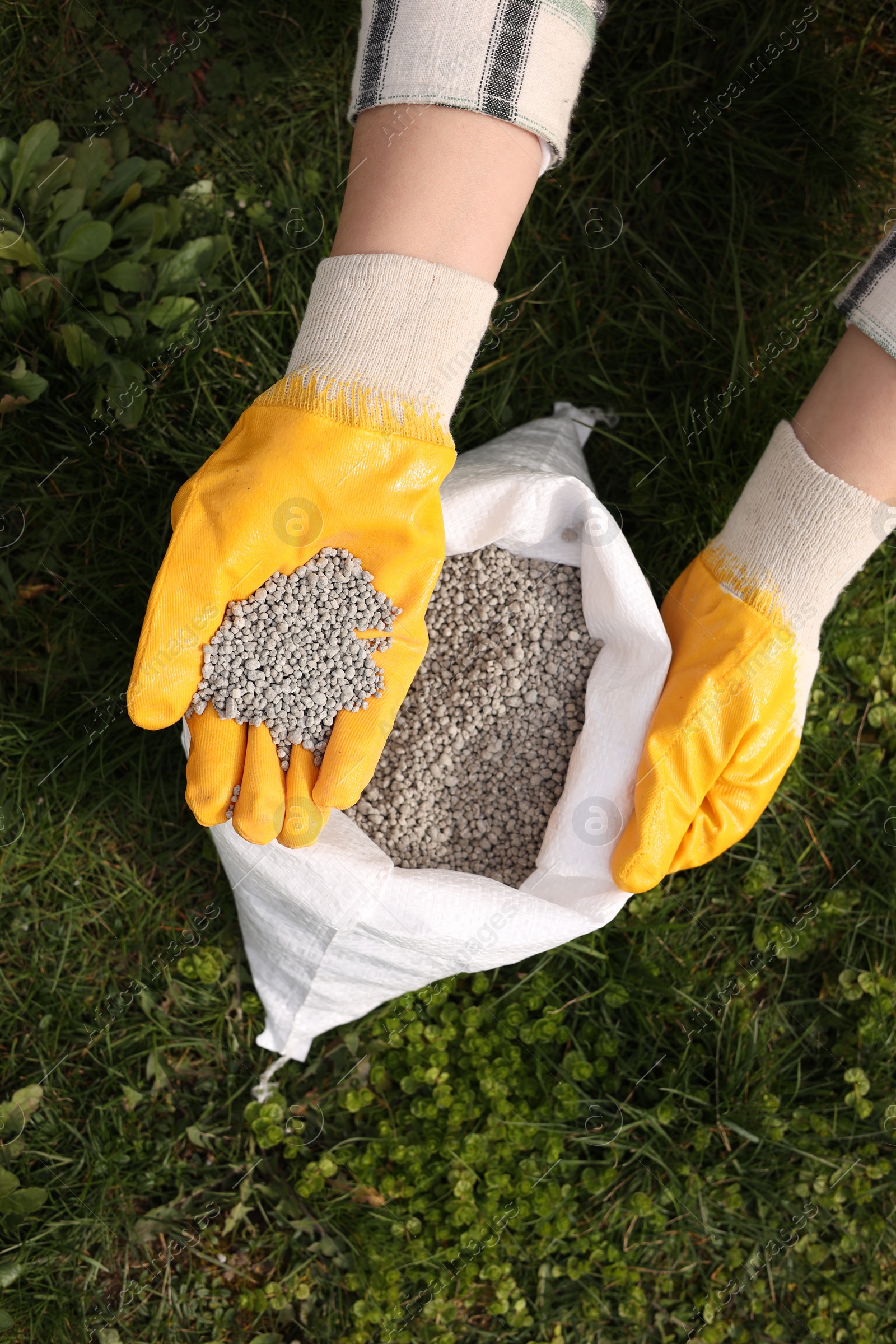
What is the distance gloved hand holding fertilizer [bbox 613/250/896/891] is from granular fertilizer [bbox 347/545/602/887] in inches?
8.0

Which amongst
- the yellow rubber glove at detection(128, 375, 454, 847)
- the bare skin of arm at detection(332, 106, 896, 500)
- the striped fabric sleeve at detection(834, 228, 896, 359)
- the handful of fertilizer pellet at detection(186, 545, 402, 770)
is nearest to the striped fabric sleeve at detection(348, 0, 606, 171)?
the bare skin of arm at detection(332, 106, 896, 500)

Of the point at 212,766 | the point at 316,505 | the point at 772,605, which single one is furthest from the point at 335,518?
the point at 772,605

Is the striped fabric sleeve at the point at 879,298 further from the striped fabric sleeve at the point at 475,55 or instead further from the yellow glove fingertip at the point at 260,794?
the yellow glove fingertip at the point at 260,794

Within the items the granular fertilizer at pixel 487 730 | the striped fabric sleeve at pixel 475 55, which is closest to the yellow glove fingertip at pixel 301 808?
the granular fertilizer at pixel 487 730

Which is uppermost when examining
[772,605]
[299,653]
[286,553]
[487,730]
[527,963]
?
[772,605]

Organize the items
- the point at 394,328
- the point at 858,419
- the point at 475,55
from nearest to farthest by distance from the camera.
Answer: the point at 475,55
the point at 394,328
the point at 858,419

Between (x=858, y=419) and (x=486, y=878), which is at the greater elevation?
(x=858, y=419)

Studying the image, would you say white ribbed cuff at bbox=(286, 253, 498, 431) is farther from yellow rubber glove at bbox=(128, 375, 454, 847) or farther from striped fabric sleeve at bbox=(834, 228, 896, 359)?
striped fabric sleeve at bbox=(834, 228, 896, 359)

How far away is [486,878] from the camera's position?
1.62 meters

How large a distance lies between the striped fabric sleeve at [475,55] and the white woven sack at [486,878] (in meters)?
0.58

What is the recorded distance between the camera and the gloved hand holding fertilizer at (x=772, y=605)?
5.09ft

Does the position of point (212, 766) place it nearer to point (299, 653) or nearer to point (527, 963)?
point (299, 653)

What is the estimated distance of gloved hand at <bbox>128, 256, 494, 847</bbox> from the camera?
1415 millimetres

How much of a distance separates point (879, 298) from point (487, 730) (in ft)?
3.24
